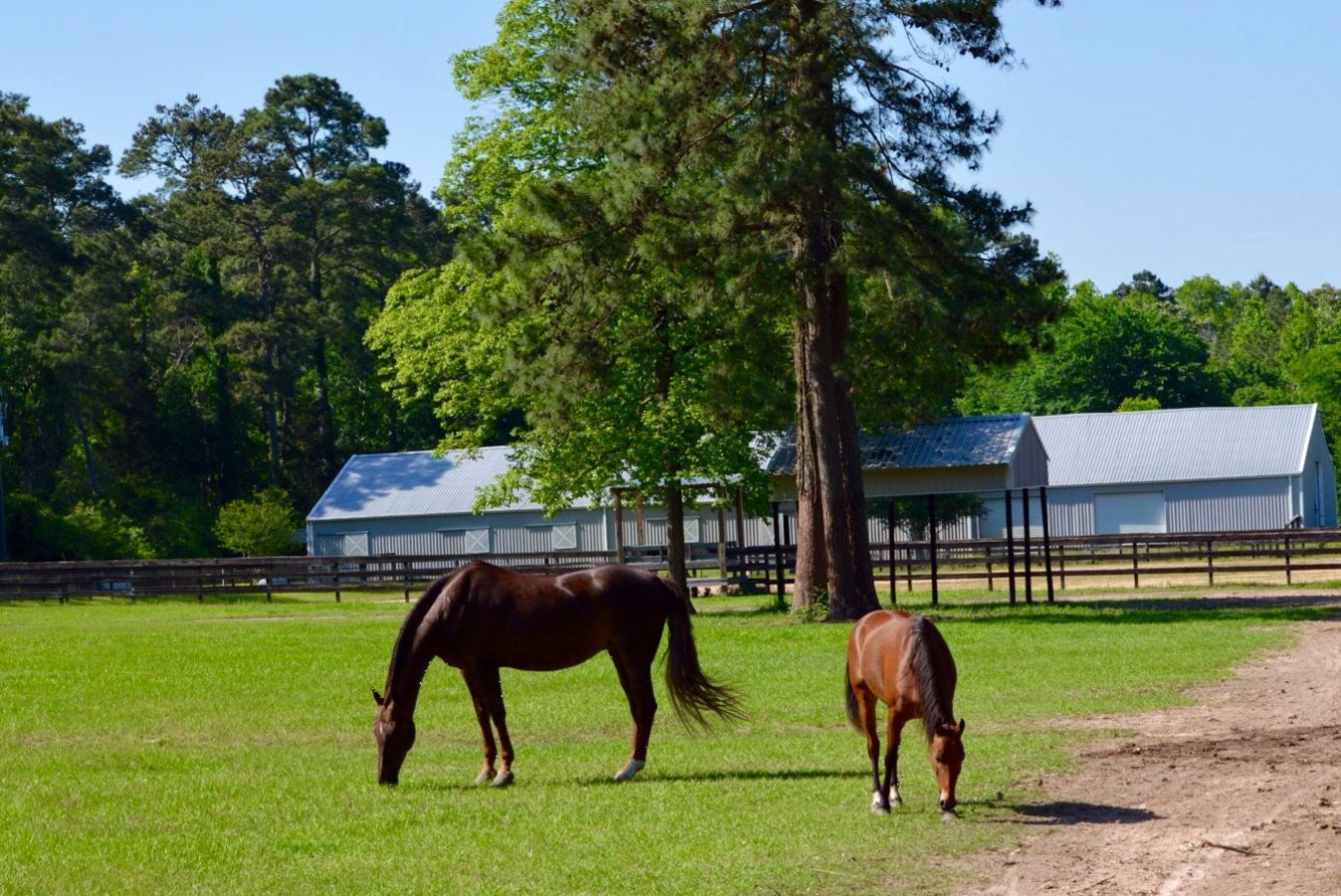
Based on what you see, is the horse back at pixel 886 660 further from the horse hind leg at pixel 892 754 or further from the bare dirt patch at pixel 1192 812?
the bare dirt patch at pixel 1192 812

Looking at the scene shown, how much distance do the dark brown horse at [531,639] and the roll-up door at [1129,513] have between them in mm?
46444

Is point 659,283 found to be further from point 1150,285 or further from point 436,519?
point 1150,285

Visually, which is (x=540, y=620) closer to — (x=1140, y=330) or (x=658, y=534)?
(x=658, y=534)

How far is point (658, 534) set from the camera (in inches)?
2240

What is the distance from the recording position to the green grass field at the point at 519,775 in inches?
335

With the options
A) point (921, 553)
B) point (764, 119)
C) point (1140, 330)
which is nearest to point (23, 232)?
point (921, 553)

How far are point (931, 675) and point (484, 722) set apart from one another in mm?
3684

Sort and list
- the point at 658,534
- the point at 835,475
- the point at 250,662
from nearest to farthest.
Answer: the point at 250,662 → the point at 835,475 → the point at 658,534

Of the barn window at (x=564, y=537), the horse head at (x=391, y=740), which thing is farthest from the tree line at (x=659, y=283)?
the horse head at (x=391, y=740)

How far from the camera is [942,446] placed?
35094 mm

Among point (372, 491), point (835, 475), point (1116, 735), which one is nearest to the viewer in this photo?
point (1116, 735)

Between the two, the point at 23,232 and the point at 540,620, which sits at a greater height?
the point at 23,232

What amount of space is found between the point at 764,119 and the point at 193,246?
52.8 metres

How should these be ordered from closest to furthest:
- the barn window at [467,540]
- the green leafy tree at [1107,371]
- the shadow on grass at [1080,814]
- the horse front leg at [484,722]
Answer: the shadow on grass at [1080,814]
the horse front leg at [484,722]
the barn window at [467,540]
the green leafy tree at [1107,371]
